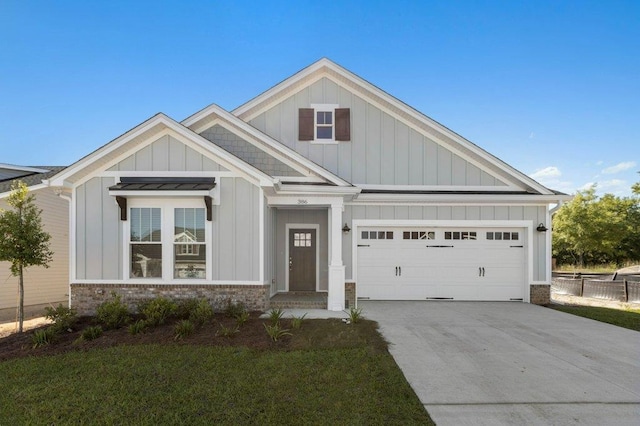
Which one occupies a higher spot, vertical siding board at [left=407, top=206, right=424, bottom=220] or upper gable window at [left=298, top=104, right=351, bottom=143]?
upper gable window at [left=298, top=104, right=351, bottom=143]

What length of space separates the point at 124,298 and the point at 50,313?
1.36 metres

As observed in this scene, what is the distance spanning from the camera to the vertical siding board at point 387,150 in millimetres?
10203

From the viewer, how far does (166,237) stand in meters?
7.61

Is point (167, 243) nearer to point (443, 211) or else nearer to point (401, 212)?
point (401, 212)

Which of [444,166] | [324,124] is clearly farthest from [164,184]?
[444,166]

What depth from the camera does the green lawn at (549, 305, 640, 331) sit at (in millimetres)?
7704

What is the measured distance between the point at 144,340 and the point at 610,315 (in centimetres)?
1147

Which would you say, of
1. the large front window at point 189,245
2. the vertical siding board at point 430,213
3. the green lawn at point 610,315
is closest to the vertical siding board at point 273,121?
the large front window at point 189,245

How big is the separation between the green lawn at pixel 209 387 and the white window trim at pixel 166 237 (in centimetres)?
232

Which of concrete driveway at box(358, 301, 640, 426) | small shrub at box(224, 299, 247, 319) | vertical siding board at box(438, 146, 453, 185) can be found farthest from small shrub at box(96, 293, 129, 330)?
vertical siding board at box(438, 146, 453, 185)

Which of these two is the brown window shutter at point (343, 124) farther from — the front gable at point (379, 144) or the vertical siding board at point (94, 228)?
the vertical siding board at point (94, 228)

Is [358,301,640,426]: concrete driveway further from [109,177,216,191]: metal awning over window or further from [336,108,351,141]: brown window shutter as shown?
[336,108,351,141]: brown window shutter

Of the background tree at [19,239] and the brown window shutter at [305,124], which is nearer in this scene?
the background tree at [19,239]

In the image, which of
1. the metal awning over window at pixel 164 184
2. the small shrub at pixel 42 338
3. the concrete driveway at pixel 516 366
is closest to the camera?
the concrete driveway at pixel 516 366
